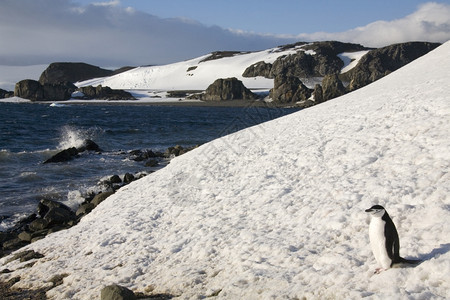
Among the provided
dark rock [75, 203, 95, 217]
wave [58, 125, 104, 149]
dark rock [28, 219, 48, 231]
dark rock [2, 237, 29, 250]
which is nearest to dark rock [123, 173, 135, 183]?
dark rock [75, 203, 95, 217]

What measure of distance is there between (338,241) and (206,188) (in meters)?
5.49

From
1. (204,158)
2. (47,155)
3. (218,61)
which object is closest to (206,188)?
(204,158)

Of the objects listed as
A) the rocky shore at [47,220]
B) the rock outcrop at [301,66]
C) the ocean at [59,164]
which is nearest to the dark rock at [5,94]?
the rock outcrop at [301,66]

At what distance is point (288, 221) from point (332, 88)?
3883 inches

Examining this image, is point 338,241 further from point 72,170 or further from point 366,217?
point 72,170

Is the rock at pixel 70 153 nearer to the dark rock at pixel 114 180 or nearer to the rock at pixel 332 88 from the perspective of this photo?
the dark rock at pixel 114 180

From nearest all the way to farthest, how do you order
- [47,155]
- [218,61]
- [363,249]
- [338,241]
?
[363,249] → [338,241] → [47,155] → [218,61]

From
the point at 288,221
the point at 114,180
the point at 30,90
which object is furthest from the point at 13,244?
the point at 30,90

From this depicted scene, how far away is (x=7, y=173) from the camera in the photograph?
22.6 m

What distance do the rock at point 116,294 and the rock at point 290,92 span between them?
108 metres

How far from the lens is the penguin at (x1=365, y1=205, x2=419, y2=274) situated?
6.23 metres

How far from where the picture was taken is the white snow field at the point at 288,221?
677cm

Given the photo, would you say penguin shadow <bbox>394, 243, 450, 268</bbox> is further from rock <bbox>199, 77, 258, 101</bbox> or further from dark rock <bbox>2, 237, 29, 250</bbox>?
rock <bbox>199, 77, 258, 101</bbox>

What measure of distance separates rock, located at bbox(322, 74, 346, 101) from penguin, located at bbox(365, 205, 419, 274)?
99122 mm
